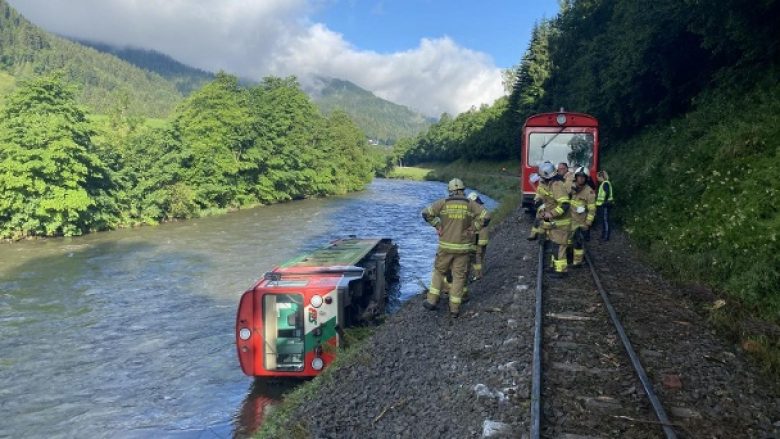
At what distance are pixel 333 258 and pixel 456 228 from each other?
17.8 ft

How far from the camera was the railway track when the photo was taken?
5312 mm

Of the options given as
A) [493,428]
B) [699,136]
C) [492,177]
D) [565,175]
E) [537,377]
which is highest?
[699,136]

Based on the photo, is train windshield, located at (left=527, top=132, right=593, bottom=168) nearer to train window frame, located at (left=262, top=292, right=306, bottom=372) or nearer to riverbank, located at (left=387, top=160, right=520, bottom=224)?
riverbank, located at (left=387, top=160, right=520, bottom=224)

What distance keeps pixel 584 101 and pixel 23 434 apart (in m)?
35.5

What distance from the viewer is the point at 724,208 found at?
12.2 metres

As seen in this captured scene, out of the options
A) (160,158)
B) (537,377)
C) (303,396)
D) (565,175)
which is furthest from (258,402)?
(160,158)

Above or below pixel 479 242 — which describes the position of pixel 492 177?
below

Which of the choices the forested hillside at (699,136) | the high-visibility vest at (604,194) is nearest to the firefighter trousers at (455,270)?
the forested hillside at (699,136)

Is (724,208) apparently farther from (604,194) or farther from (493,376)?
(493,376)

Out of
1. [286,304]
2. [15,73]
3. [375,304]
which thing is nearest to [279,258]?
[375,304]

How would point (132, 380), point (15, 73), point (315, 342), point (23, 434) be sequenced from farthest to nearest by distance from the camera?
point (15, 73) < point (132, 380) < point (315, 342) < point (23, 434)

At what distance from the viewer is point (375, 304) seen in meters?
12.5

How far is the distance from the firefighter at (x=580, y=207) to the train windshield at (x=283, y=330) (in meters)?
5.97

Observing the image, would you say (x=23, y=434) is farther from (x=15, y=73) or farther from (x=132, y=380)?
(x=15, y=73)
